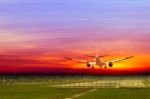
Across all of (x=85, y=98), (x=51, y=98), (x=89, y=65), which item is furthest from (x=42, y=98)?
(x=89, y=65)

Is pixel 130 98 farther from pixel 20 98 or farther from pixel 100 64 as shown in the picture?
pixel 100 64

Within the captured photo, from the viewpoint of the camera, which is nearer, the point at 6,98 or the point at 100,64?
the point at 6,98

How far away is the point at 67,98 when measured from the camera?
290ft

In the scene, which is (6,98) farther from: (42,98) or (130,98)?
(130,98)

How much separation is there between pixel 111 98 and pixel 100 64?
71.8 meters

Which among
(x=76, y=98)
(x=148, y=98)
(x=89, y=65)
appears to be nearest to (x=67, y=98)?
(x=76, y=98)

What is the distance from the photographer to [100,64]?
16225 cm

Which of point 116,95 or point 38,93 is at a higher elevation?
point 38,93

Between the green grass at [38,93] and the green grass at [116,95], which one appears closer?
the green grass at [116,95]

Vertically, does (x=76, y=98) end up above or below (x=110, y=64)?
below

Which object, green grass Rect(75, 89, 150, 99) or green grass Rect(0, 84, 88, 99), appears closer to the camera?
green grass Rect(75, 89, 150, 99)

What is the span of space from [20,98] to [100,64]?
73677mm

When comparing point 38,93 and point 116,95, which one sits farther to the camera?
point 38,93

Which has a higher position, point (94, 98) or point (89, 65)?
point (89, 65)
